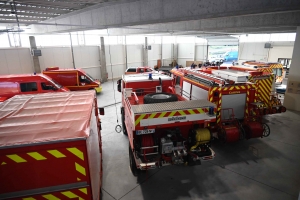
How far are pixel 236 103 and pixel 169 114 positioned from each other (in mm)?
3725

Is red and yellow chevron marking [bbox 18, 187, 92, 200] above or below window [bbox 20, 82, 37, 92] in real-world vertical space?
below

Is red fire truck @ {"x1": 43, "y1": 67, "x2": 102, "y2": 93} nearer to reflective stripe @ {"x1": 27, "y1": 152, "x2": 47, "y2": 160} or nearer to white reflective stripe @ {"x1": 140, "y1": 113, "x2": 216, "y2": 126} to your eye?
white reflective stripe @ {"x1": 140, "y1": 113, "x2": 216, "y2": 126}

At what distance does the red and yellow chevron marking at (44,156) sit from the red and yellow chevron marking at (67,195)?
341 mm

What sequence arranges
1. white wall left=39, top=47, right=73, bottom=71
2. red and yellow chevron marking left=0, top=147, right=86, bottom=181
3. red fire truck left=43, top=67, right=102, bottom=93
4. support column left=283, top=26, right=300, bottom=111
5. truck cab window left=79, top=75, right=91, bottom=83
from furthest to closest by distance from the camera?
white wall left=39, top=47, right=73, bottom=71, truck cab window left=79, top=75, right=91, bottom=83, red fire truck left=43, top=67, right=102, bottom=93, support column left=283, top=26, right=300, bottom=111, red and yellow chevron marking left=0, top=147, right=86, bottom=181

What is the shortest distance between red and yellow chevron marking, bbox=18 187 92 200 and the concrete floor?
6.90ft

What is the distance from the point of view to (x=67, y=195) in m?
2.70

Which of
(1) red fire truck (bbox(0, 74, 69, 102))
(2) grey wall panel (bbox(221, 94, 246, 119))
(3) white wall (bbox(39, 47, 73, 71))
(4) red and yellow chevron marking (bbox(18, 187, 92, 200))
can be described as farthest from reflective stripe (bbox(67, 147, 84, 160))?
(3) white wall (bbox(39, 47, 73, 71))

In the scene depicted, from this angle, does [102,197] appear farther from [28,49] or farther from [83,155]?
[28,49]

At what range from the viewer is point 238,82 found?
22.5 feet

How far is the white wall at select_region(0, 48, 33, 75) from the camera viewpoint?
45.4 ft

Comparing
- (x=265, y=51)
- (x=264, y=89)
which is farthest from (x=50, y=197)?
(x=265, y=51)

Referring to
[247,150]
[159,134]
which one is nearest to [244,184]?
[247,150]

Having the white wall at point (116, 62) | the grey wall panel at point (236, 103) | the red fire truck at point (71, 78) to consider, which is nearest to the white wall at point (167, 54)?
the white wall at point (116, 62)

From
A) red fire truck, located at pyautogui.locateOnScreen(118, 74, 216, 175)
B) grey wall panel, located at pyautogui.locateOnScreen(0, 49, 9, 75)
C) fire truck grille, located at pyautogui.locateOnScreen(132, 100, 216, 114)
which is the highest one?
grey wall panel, located at pyautogui.locateOnScreen(0, 49, 9, 75)
